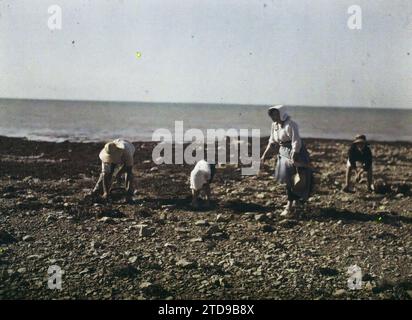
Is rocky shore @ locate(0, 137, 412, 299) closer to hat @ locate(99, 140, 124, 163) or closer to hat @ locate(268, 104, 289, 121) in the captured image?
hat @ locate(99, 140, 124, 163)

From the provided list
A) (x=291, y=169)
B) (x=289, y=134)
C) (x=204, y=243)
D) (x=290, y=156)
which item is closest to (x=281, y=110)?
(x=289, y=134)

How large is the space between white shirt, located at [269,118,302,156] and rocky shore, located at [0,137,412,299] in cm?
150

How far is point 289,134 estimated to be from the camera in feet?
24.6

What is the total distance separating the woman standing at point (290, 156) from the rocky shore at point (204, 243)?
0.69 meters

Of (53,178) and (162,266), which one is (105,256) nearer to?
(162,266)

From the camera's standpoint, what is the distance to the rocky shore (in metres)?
5.29

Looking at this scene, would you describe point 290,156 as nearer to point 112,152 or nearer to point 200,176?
point 200,176

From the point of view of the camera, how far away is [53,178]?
12.6 m

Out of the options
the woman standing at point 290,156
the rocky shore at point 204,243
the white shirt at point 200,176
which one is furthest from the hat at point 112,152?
the woman standing at point 290,156

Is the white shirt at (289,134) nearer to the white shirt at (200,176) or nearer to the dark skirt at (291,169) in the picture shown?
the dark skirt at (291,169)

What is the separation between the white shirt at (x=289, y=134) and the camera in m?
7.39

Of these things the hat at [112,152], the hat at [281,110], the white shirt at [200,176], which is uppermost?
the hat at [281,110]

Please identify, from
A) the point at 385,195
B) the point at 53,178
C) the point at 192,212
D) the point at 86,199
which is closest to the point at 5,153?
the point at 53,178
